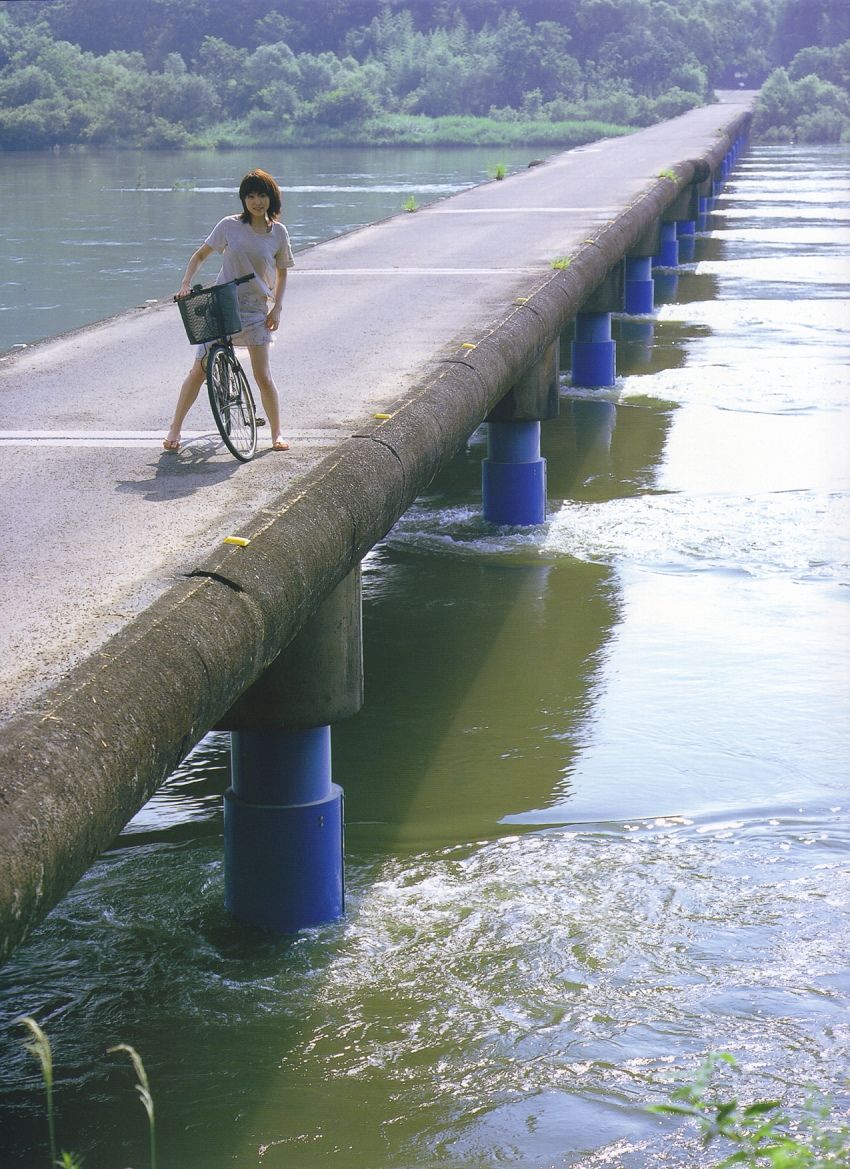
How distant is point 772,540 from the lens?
13.0 m

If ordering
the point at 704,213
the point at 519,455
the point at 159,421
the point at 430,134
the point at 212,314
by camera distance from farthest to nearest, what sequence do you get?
the point at 430,134
the point at 704,213
the point at 519,455
the point at 159,421
the point at 212,314

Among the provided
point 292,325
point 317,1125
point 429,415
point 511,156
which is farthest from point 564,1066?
point 511,156

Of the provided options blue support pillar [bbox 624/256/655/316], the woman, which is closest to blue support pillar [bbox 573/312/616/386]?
blue support pillar [bbox 624/256/655/316]

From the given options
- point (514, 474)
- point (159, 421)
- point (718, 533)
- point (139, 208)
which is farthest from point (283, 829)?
point (139, 208)

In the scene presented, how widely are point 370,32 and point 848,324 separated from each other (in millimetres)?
103176

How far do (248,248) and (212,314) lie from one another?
530 mm

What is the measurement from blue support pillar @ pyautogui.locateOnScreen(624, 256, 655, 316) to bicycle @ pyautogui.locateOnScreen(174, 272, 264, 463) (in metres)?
19.0

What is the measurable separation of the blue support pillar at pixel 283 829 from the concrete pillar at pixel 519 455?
21.9 feet

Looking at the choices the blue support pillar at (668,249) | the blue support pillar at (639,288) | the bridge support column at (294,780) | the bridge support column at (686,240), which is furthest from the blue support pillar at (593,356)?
the bridge support column at (686,240)

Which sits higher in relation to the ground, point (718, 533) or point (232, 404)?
point (232, 404)

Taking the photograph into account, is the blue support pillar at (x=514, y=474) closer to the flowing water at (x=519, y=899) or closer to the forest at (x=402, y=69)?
the flowing water at (x=519, y=899)

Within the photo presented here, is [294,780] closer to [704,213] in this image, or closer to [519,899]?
[519,899]

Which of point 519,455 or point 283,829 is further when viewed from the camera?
point 519,455

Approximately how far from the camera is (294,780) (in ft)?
21.7
